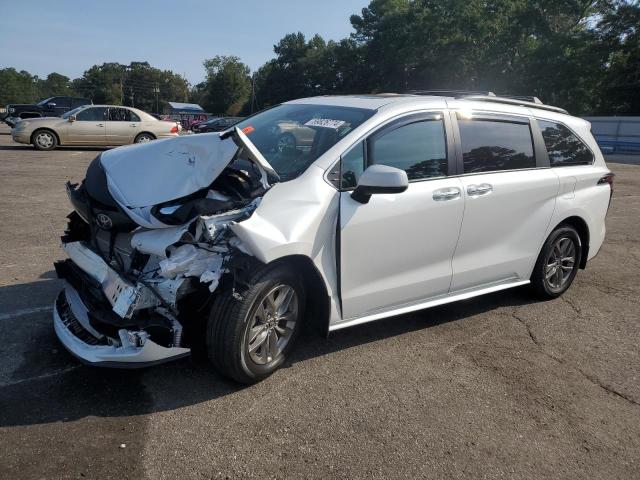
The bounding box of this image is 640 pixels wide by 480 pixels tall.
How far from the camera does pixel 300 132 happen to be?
3.89 meters

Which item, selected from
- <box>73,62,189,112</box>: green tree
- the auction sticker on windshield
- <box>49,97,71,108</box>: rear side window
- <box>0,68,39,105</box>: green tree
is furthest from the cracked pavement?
<box>73,62,189,112</box>: green tree

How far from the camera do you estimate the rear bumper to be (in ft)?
9.60

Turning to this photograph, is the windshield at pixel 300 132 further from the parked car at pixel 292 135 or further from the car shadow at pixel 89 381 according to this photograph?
the car shadow at pixel 89 381

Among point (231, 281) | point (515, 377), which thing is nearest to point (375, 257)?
point (231, 281)

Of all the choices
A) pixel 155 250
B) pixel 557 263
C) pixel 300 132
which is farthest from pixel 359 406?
pixel 557 263

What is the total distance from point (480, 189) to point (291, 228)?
176cm

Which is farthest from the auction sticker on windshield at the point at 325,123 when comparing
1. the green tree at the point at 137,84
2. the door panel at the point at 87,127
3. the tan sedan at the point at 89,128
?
the green tree at the point at 137,84

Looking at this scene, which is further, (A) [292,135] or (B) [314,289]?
(A) [292,135]

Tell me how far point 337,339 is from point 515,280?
70.8 inches

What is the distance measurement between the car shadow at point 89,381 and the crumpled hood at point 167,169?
3.62 ft

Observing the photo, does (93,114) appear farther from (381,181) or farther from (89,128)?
(381,181)

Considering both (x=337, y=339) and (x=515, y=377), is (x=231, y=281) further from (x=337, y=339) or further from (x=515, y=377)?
(x=515, y=377)

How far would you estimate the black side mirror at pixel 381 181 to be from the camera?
3270 millimetres

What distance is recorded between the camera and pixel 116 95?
111 m
